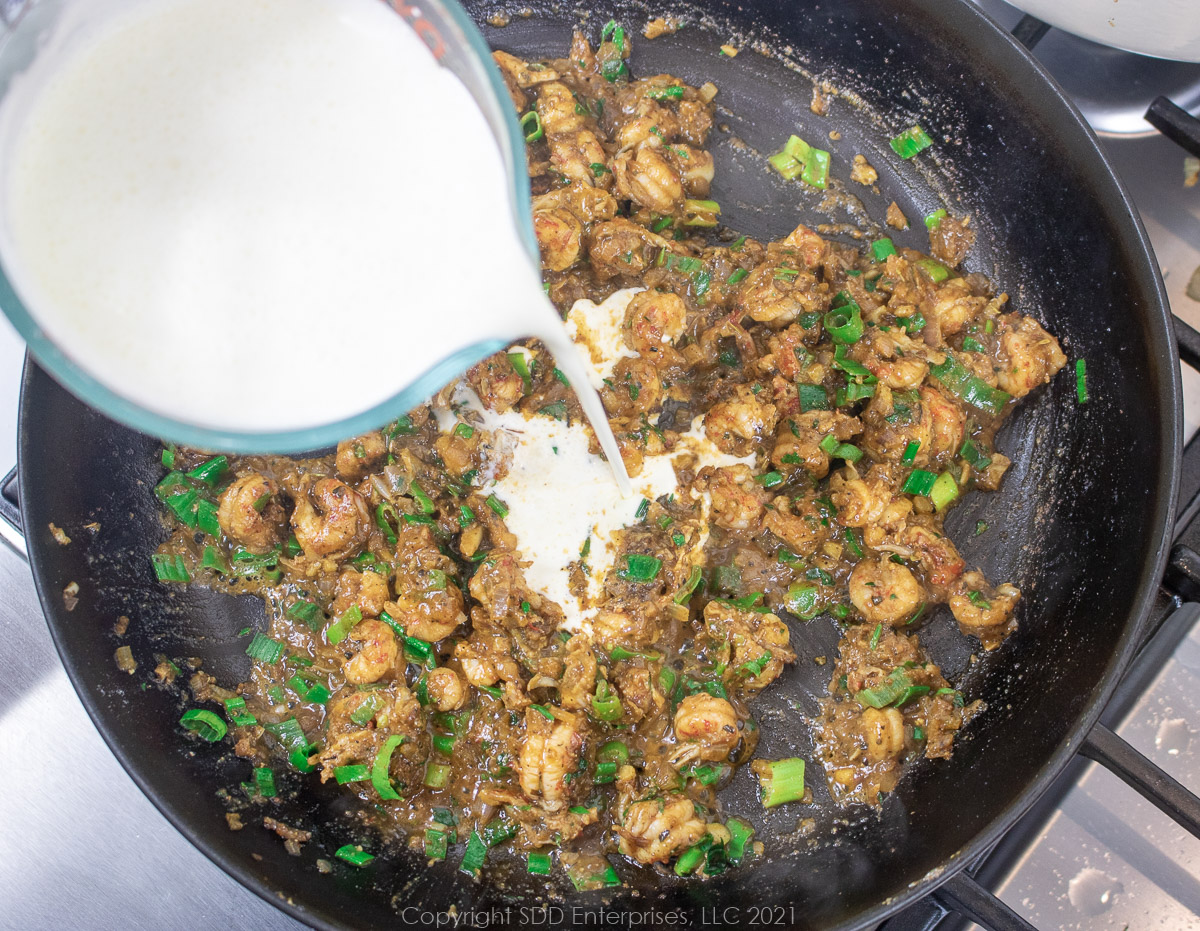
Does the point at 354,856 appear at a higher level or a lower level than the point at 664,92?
lower

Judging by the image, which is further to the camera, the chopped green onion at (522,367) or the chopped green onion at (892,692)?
the chopped green onion at (522,367)

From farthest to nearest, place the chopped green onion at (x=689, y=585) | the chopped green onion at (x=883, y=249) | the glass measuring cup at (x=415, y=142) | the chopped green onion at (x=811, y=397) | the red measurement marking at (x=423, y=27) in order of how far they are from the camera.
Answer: the chopped green onion at (x=883, y=249) < the chopped green onion at (x=811, y=397) < the chopped green onion at (x=689, y=585) < the red measurement marking at (x=423, y=27) < the glass measuring cup at (x=415, y=142)

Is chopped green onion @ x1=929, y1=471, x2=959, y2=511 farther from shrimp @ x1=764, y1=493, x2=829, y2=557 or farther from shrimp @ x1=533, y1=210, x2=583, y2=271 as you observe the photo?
shrimp @ x1=533, y1=210, x2=583, y2=271

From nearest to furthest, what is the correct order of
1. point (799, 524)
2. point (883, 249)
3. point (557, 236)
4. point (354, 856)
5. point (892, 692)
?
1. point (354, 856)
2. point (892, 692)
3. point (799, 524)
4. point (557, 236)
5. point (883, 249)

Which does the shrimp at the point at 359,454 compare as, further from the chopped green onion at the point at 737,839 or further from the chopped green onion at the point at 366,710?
the chopped green onion at the point at 737,839

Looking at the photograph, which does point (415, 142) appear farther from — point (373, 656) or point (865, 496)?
point (865, 496)

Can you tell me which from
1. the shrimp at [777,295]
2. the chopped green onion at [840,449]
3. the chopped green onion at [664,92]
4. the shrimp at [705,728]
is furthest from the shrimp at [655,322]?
the shrimp at [705,728]

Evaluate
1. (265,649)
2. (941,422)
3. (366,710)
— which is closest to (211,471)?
(265,649)
